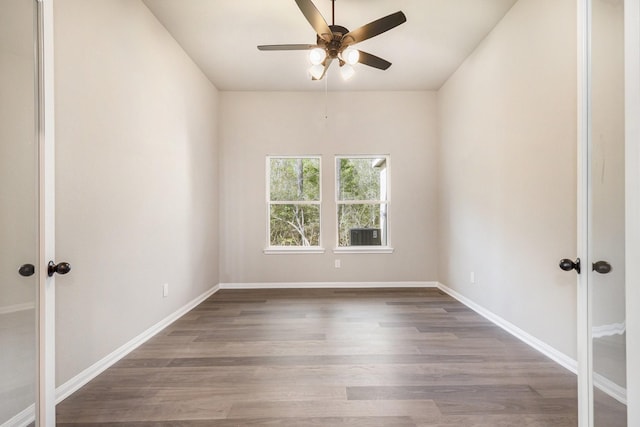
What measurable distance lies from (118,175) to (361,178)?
10.8 ft

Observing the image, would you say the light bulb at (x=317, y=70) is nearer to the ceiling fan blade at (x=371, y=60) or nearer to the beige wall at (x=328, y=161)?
the ceiling fan blade at (x=371, y=60)

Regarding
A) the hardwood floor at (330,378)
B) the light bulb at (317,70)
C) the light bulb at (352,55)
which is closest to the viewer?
the hardwood floor at (330,378)

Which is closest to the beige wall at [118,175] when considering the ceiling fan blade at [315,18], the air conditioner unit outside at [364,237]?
the ceiling fan blade at [315,18]

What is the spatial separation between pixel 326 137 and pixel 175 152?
2217 mm

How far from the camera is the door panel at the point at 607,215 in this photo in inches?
45.1

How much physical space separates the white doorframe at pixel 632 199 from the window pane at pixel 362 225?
362 cm

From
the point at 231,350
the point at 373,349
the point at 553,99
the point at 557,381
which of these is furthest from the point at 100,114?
the point at 557,381

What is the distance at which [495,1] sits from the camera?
2.69m

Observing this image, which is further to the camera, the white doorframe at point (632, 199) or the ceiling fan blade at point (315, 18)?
the ceiling fan blade at point (315, 18)

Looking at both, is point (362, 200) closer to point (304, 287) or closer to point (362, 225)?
point (362, 225)

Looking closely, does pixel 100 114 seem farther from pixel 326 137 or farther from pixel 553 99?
pixel 553 99

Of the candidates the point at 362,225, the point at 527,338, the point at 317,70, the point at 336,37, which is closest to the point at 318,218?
the point at 362,225

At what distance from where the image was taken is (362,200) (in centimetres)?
471

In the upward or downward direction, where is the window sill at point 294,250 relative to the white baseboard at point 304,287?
upward
